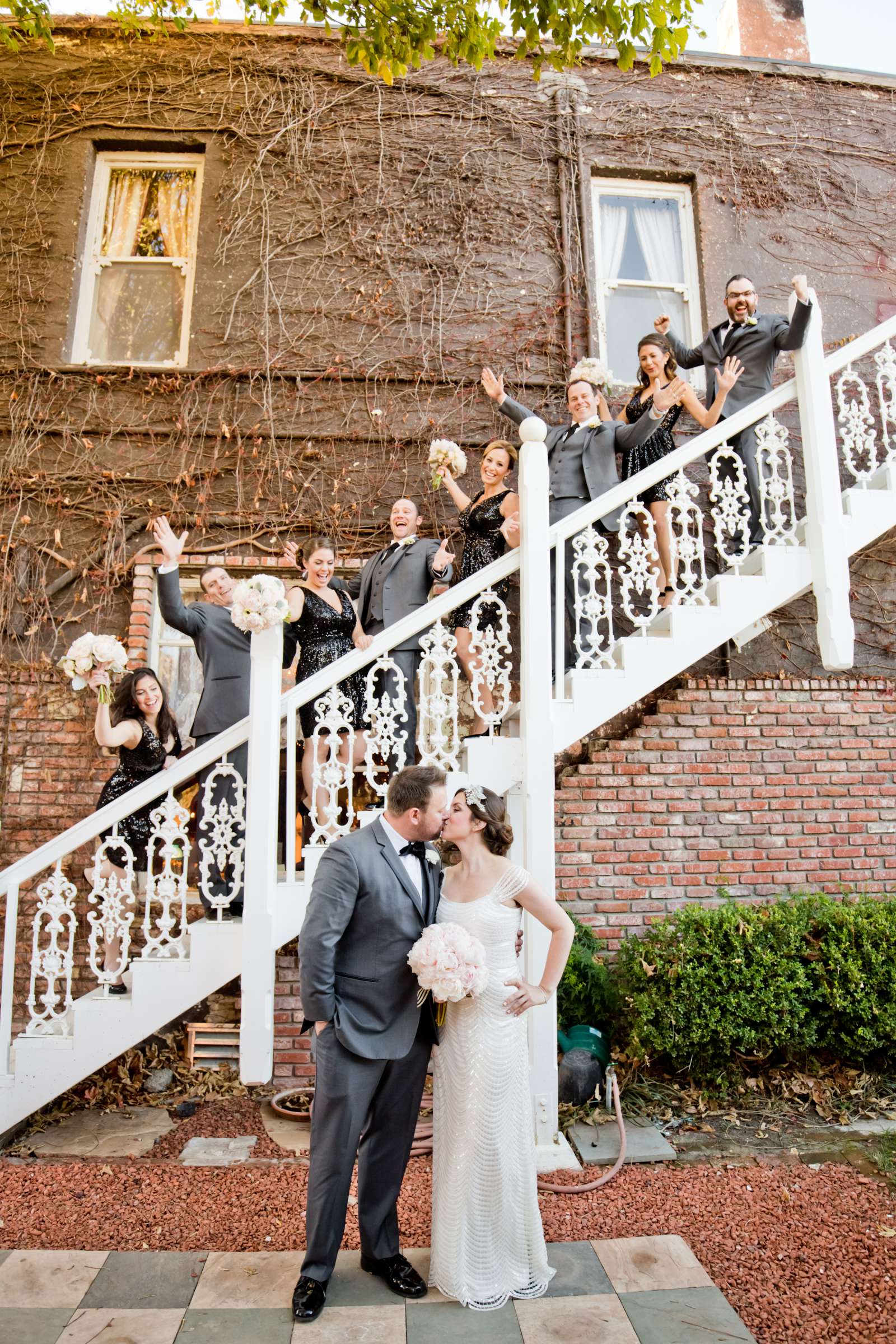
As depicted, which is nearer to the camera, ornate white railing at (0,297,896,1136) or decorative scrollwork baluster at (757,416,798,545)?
ornate white railing at (0,297,896,1136)

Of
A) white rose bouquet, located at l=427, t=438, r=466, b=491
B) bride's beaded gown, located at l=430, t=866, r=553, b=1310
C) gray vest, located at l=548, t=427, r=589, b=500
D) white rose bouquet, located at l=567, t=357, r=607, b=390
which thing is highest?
white rose bouquet, located at l=567, t=357, r=607, b=390

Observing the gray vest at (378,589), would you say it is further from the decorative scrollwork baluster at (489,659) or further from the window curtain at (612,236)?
the window curtain at (612,236)

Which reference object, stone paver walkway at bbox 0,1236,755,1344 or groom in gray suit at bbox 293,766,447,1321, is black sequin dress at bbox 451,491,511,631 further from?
stone paver walkway at bbox 0,1236,755,1344

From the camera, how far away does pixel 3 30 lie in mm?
6871

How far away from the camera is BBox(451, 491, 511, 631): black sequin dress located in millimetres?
5285

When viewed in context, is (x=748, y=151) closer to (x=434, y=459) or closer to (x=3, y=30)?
(x=434, y=459)

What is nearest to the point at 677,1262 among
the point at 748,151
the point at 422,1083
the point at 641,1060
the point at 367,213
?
the point at 422,1083

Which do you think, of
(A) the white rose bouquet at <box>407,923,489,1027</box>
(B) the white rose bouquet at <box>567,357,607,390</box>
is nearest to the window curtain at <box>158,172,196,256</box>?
(B) the white rose bouquet at <box>567,357,607,390</box>

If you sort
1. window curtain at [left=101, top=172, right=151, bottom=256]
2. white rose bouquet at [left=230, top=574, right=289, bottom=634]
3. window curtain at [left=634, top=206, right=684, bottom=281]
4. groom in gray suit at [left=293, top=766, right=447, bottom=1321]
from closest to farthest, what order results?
groom in gray suit at [left=293, top=766, right=447, bottom=1321] < white rose bouquet at [left=230, top=574, right=289, bottom=634] < window curtain at [left=101, top=172, right=151, bottom=256] < window curtain at [left=634, top=206, right=684, bottom=281]

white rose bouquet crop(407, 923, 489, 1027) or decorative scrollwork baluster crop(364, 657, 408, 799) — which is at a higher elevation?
decorative scrollwork baluster crop(364, 657, 408, 799)

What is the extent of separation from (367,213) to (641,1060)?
21.9 feet

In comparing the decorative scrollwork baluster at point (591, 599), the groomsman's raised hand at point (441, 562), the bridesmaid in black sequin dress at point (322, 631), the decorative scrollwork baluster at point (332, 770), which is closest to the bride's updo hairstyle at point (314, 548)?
the bridesmaid in black sequin dress at point (322, 631)

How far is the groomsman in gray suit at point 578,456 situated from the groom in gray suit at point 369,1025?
7.95 feet

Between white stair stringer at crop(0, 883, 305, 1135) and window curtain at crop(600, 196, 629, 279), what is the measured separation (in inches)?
235
